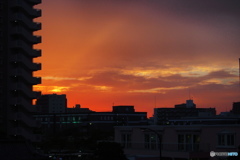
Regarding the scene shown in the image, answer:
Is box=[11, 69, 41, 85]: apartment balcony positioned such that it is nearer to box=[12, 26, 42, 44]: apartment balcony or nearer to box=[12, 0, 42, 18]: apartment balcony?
box=[12, 26, 42, 44]: apartment balcony

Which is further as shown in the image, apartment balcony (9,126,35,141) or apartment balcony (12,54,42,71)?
apartment balcony (12,54,42,71)

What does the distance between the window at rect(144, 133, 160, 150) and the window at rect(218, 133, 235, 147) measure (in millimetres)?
12162

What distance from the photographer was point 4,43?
10056cm

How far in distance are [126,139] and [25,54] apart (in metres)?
30.5

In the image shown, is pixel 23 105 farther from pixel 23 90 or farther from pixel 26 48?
pixel 26 48

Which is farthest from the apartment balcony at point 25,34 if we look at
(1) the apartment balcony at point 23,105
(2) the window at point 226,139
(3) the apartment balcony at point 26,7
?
(2) the window at point 226,139

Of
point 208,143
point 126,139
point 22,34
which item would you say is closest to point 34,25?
point 22,34

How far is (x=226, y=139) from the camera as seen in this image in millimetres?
71000

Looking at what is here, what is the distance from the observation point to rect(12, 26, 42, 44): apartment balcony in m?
101

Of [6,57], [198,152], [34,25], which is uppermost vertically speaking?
[34,25]

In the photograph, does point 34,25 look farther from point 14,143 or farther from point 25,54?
point 14,143

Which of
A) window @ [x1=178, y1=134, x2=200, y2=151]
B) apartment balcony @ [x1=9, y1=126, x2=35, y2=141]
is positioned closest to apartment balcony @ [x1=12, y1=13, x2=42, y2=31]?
apartment balcony @ [x1=9, y1=126, x2=35, y2=141]

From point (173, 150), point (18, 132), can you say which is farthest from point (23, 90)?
point (173, 150)

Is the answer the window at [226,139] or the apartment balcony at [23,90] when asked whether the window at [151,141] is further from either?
the apartment balcony at [23,90]
